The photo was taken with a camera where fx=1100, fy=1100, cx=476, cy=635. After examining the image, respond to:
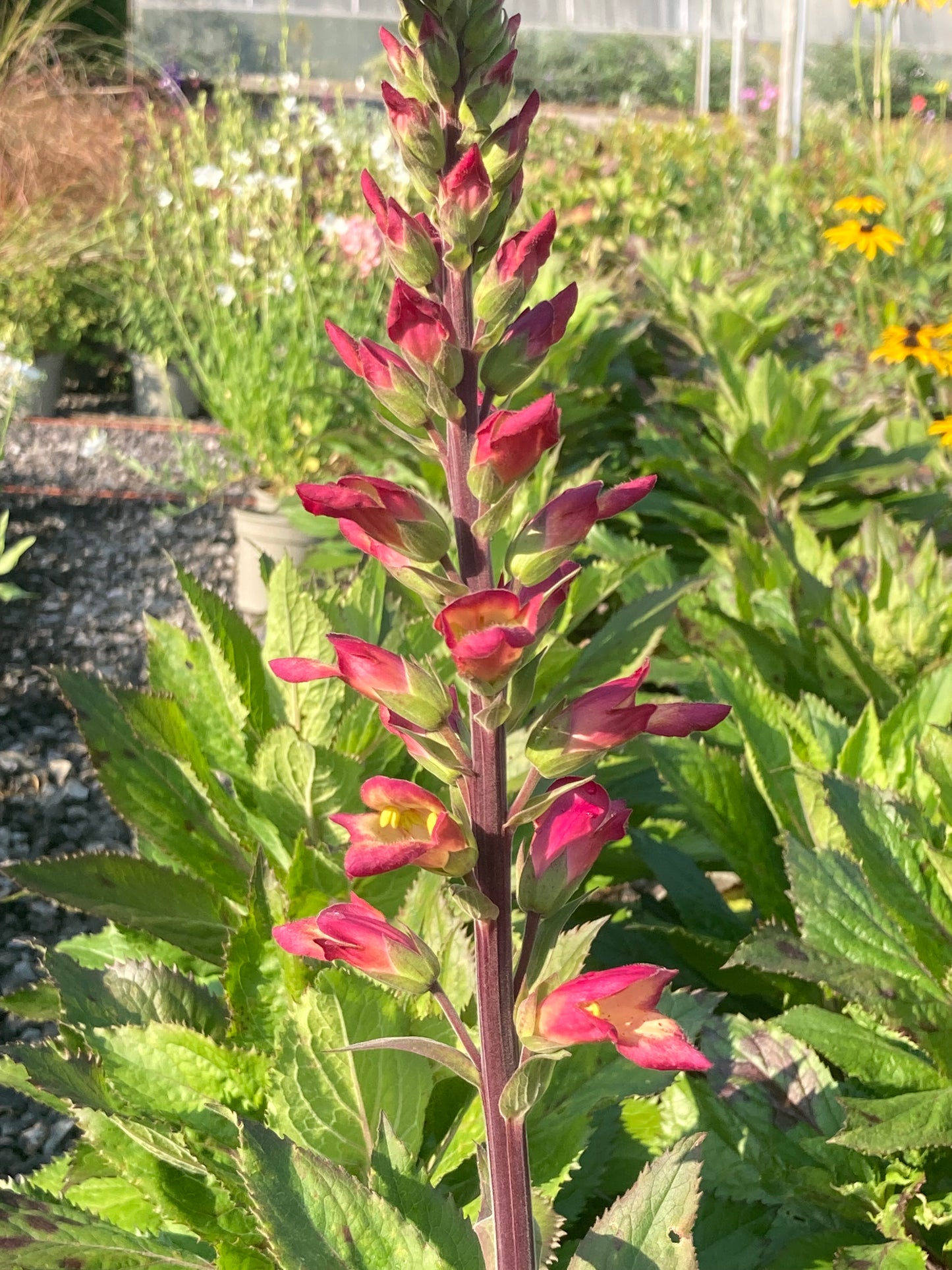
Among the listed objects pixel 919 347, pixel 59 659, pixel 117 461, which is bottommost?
pixel 59 659

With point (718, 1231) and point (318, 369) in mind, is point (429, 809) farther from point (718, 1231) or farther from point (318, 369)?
point (318, 369)

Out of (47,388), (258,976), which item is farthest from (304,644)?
(47,388)

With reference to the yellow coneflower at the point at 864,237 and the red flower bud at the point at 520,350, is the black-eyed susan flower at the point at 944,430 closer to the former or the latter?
the yellow coneflower at the point at 864,237

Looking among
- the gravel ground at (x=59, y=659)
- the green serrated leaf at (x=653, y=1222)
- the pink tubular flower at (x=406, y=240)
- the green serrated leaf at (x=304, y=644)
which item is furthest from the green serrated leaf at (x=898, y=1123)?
the gravel ground at (x=59, y=659)

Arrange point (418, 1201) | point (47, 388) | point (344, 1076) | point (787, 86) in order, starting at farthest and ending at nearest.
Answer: point (787, 86) < point (47, 388) < point (344, 1076) < point (418, 1201)

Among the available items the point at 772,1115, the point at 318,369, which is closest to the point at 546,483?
the point at 772,1115

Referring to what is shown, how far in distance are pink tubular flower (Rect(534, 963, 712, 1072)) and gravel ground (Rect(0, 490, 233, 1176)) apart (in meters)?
0.94

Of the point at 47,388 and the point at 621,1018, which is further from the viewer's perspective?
the point at 47,388

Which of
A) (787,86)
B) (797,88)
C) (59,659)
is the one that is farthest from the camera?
(797,88)

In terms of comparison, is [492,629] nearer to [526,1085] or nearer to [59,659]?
[526,1085]

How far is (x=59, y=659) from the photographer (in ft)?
11.6

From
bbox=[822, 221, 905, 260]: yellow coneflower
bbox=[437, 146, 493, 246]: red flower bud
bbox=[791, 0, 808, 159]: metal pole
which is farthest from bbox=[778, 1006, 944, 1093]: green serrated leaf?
bbox=[791, 0, 808, 159]: metal pole

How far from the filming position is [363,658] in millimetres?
703

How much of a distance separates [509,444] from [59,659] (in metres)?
3.16
